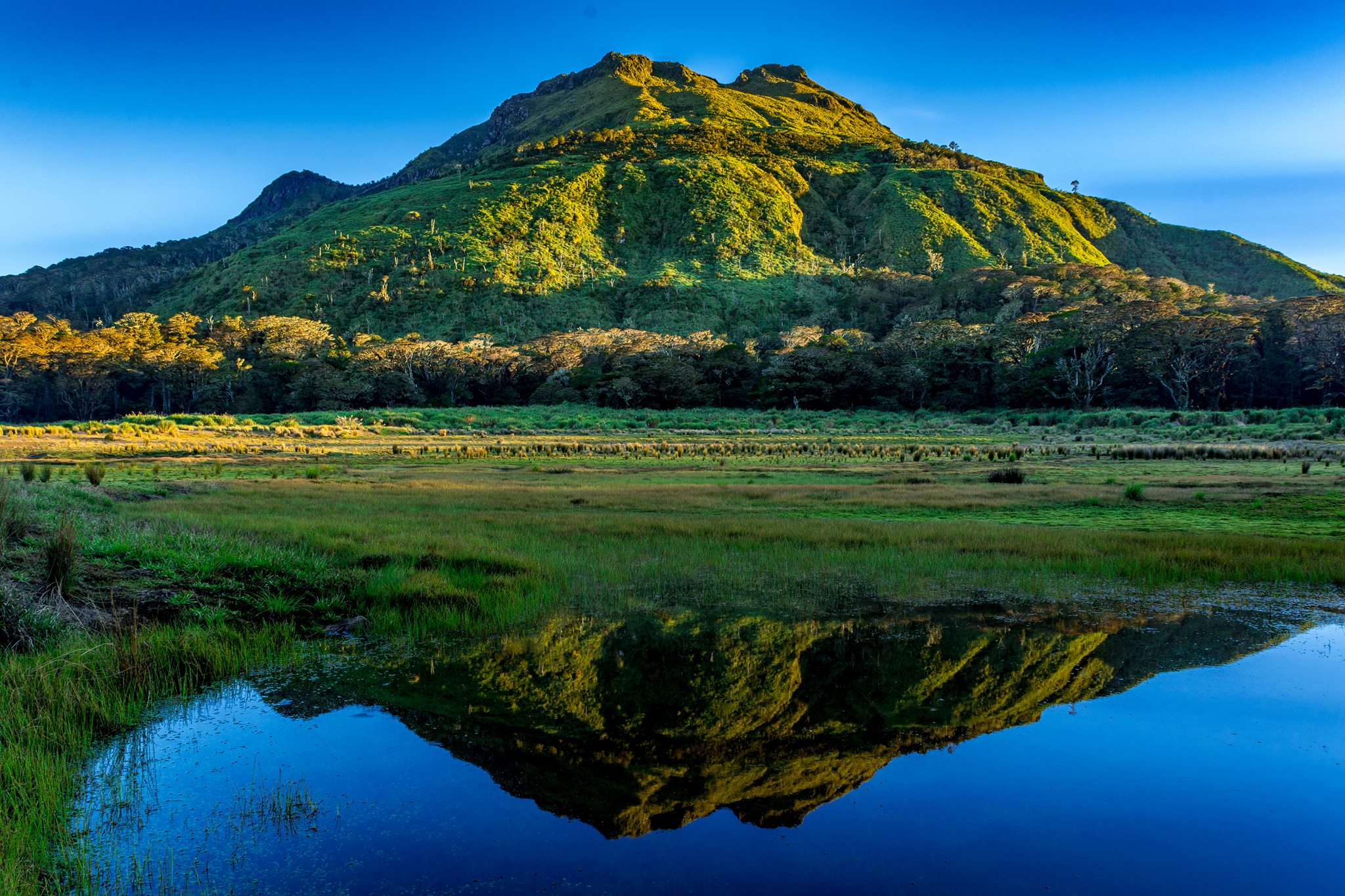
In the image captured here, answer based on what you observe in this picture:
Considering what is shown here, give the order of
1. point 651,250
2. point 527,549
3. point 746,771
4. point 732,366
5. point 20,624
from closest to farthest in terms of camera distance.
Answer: point 746,771 < point 20,624 < point 527,549 < point 732,366 < point 651,250

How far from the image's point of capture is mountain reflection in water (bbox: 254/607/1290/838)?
6879 millimetres

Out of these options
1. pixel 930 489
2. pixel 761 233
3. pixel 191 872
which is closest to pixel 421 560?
pixel 191 872

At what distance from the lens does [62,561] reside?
1029 centimetres

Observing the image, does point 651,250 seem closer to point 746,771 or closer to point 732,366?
point 732,366

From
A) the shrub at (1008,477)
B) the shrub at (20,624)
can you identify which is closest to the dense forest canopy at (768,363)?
the shrub at (1008,477)

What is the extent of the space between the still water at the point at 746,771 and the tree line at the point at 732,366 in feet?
242

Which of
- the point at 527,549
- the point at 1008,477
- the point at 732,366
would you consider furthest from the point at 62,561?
the point at 732,366

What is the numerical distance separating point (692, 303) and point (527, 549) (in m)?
122

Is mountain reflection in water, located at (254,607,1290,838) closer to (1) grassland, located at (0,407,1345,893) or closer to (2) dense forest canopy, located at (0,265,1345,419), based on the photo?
(1) grassland, located at (0,407,1345,893)

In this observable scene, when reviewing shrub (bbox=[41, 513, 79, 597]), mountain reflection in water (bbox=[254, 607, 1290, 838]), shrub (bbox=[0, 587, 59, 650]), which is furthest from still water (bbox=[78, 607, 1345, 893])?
shrub (bbox=[41, 513, 79, 597])

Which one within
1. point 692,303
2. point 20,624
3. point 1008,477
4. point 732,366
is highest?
point 692,303

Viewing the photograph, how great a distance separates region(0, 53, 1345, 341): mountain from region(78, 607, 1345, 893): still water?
11420cm

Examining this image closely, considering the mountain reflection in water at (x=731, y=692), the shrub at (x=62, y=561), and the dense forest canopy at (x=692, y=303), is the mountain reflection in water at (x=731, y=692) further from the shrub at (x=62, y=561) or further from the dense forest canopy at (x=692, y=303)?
the dense forest canopy at (x=692, y=303)

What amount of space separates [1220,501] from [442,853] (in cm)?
2382
